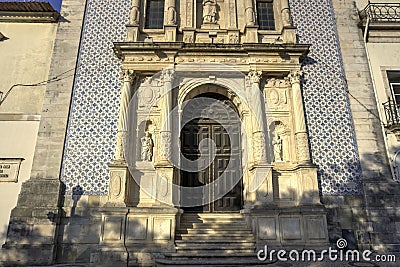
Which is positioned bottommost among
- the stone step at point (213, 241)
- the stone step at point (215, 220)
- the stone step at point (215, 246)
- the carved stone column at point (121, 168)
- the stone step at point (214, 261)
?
the stone step at point (214, 261)

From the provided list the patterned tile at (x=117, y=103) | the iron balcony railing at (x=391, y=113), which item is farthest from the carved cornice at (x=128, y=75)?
the iron balcony railing at (x=391, y=113)

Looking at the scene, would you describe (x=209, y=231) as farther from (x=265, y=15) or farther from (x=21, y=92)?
(x=265, y=15)

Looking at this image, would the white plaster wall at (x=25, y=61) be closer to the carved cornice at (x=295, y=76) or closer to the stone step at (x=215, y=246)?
the stone step at (x=215, y=246)

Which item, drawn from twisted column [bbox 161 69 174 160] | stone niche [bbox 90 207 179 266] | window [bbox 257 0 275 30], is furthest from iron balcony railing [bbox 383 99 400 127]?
stone niche [bbox 90 207 179 266]

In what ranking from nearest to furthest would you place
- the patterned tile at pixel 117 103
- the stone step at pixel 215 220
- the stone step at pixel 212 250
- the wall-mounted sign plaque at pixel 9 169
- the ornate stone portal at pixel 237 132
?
the stone step at pixel 212 250
the ornate stone portal at pixel 237 132
the stone step at pixel 215 220
the wall-mounted sign plaque at pixel 9 169
the patterned tile at pixel 117 103

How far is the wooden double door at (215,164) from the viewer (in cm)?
909

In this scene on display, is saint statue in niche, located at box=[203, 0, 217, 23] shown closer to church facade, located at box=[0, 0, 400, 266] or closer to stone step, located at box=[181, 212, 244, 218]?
church facade, located at box=[0, 0, 400, 266]

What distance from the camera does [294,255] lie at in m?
7.45

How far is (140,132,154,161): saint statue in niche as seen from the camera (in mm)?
8836

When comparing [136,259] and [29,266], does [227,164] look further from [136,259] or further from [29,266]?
[29,266]

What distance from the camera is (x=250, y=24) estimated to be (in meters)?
9.88

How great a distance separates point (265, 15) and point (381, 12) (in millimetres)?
3839

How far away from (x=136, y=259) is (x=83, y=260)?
4.93 feet

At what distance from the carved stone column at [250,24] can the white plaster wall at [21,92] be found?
19.6ft
